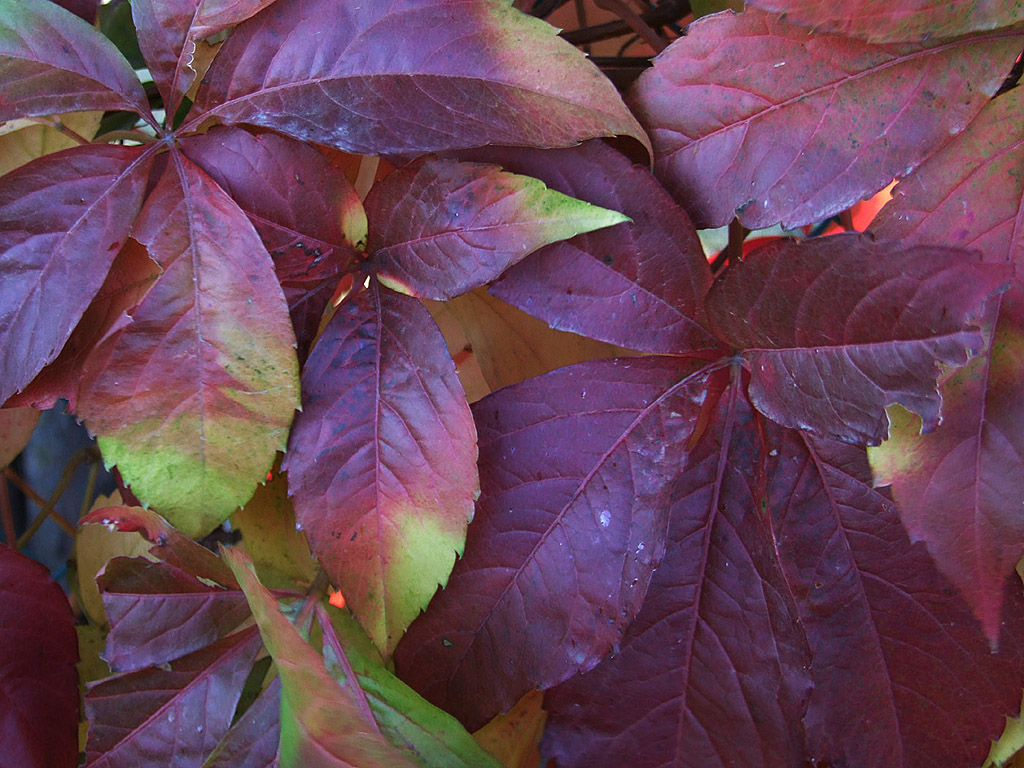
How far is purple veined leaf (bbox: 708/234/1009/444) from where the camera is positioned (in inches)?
12.6

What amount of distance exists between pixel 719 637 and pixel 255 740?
0.89 ft

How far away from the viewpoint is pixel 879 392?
1.10ft

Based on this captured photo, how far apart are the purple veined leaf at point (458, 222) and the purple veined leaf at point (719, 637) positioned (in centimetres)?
14

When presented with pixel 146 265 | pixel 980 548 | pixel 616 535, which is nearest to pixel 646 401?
pixel 616 535

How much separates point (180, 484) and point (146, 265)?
0.13 metres

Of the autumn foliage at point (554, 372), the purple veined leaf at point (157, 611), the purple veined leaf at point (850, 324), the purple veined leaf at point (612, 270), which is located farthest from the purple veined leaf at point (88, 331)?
the purple veined leaf at point (850, 324)

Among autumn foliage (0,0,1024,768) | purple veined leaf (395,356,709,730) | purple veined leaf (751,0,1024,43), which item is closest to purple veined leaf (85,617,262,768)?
autumn foliage (0,0,1024,768)

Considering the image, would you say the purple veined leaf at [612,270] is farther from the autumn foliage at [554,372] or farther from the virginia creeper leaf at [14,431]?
the virginia creeper leaf at [14,431]

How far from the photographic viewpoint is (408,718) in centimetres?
39

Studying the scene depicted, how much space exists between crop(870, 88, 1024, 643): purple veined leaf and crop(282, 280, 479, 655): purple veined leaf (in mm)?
215

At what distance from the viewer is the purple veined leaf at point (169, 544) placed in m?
0.44

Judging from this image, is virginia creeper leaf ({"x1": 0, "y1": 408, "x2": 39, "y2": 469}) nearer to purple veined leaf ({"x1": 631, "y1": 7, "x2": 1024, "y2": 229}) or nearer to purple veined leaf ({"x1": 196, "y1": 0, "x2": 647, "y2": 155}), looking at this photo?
purple veined leaf ({"x1": 196, "y1": 0, "x2": 647, "y2": 155})

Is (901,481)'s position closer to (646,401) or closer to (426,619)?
(646,401)

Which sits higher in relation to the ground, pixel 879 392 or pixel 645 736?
pixel 879 392
